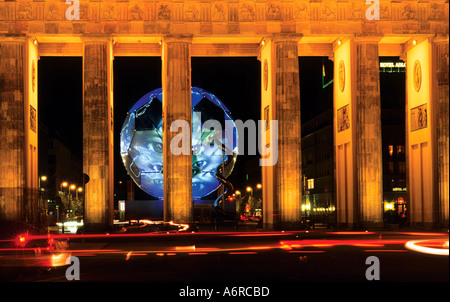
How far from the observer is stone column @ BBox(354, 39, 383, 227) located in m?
47.2

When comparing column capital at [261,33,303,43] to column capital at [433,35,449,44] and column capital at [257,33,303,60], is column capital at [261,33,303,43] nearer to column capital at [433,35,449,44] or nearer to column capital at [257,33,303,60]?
column capital at [257,33,303,60]

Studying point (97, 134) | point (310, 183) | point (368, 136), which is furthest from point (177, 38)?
point (310, 183)

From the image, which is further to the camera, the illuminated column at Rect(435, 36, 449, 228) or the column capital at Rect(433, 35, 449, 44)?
the column capital at Rect(433, 35, 449, 44)

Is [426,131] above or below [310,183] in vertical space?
above

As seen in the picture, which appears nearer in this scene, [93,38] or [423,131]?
[93,38]

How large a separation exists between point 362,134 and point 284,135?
510 centimetres

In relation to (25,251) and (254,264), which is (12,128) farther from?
(254,264)

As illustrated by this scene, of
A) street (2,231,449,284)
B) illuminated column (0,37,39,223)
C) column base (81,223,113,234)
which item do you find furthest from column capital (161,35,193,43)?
street (2,231,449,284)

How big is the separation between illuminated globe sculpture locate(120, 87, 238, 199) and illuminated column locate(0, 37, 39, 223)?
1061 cm

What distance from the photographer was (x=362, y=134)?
4775cm

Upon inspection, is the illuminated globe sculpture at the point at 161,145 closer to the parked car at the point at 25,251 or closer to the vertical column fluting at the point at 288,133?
the vertical column fluting at the point at 288,133

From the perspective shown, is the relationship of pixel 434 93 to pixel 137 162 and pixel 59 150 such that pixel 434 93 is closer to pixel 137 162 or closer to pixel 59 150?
pixel 137 162

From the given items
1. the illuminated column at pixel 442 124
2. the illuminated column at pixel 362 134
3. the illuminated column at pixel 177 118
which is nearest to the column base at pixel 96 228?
the illuminated column at pixel 177 118
